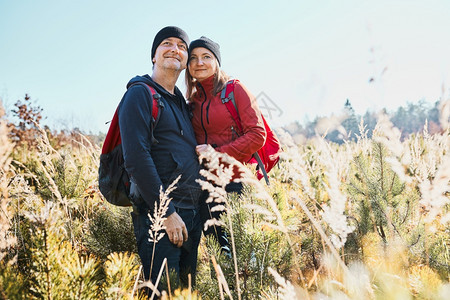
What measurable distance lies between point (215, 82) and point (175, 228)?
131cm

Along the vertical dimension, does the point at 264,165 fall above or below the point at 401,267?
above

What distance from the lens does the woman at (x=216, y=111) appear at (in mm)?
2383

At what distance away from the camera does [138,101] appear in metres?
2.07

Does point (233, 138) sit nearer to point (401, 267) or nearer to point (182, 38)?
point (182, 38)

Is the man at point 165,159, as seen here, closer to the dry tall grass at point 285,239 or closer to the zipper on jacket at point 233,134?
the dry tall grass at point 285,239

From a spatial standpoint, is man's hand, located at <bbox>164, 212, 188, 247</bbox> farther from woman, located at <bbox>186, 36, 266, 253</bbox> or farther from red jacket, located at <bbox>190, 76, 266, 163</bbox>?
red jacket, located at <bbox>190, 76, 266, 163</bbox>

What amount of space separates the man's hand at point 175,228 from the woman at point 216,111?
32cm

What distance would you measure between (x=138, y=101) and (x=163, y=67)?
54 cm

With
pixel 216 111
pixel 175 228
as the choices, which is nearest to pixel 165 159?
pixel 175 228

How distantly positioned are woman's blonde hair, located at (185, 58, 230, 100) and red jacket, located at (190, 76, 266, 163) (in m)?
0.08

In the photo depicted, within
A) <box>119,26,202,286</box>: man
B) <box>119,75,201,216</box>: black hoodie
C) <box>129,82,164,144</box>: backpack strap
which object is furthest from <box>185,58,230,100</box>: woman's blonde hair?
<box>129,82,164,144</box>: backpack strap

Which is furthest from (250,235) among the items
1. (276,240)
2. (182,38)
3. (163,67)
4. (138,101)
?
(182,38)

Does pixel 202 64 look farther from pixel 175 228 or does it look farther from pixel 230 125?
pixel 175 228

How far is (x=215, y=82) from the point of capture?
2.70 metres
